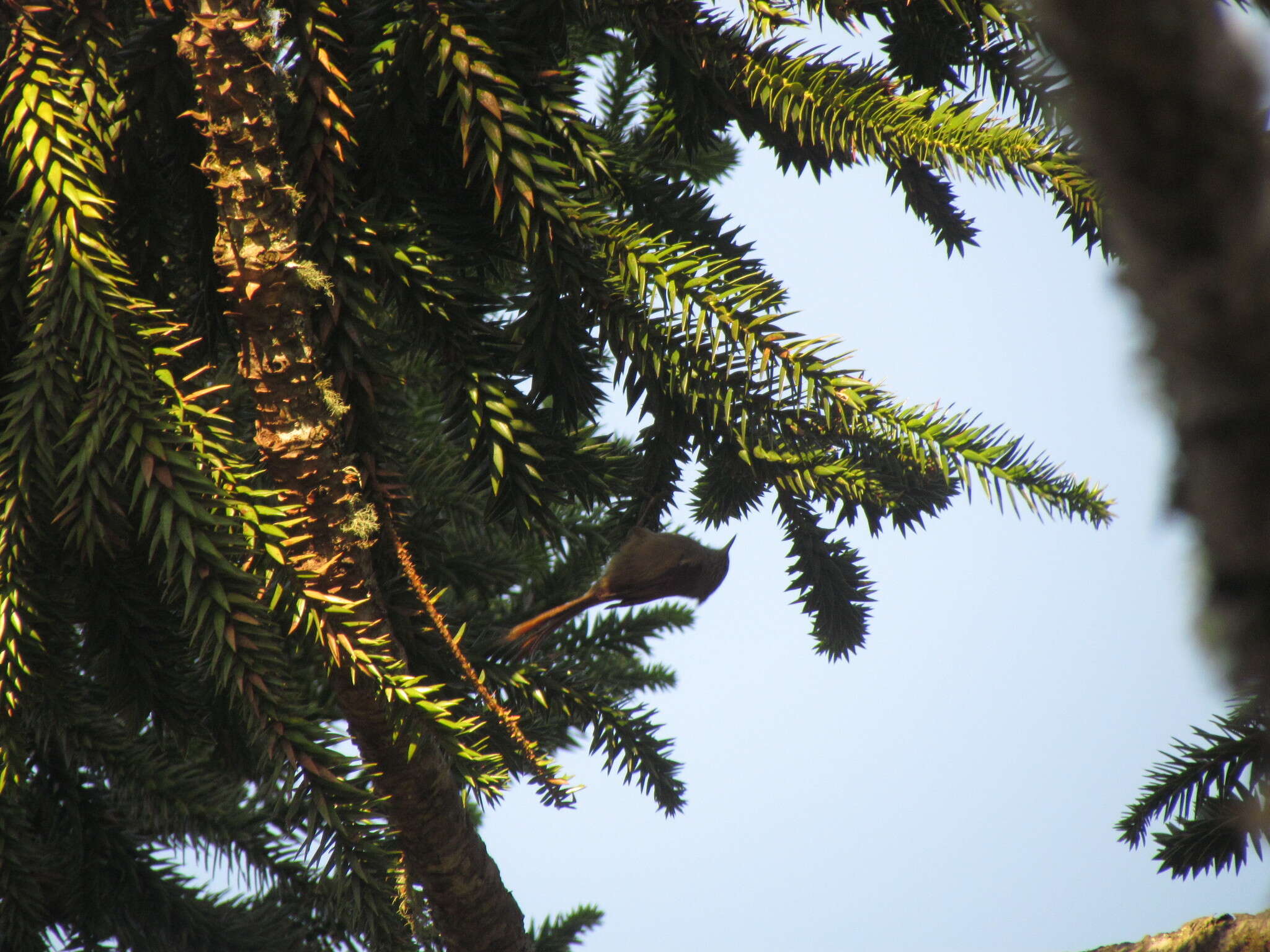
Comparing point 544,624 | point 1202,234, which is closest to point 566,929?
point 544,624

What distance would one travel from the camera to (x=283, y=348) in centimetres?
144

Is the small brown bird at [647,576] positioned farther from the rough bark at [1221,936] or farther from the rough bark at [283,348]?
the rough bark at [1221,936]

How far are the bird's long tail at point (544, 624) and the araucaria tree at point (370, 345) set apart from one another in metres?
0.21

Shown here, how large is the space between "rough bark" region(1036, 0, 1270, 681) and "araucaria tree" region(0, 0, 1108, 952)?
1105 millimetres

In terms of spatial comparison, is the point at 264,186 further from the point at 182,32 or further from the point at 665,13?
the point at 665,13

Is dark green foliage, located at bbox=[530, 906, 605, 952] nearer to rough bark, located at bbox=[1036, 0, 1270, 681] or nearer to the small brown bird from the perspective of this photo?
the small brown bird

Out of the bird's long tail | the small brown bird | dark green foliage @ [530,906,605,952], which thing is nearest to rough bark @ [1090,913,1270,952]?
the small brown bird

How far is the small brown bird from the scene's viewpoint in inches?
78.2

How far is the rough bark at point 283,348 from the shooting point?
1392 millimetres

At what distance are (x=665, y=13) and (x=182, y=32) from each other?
0.75m

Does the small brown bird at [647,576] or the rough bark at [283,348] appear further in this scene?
the small brown bird at [647,576]

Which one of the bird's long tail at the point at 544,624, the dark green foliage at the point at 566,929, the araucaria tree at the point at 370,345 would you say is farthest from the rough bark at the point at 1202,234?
the dark green foliage at the point at 566,929

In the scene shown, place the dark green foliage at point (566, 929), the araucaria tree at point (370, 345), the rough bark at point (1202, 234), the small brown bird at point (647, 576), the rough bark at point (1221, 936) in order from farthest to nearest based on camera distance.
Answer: the dark green foliage at point (566, 929), the small brown bird at point (647, 576), the araucaria tree at point (370, 345), the rough bark at point (1221, 936), the rough bark at point (1202, 234)

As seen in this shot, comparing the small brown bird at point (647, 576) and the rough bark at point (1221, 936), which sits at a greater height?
the small brown bird at point (647, 576)
